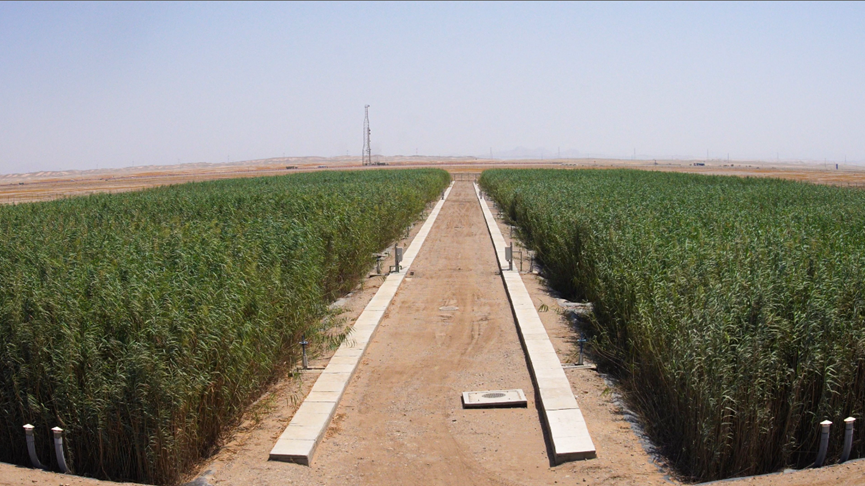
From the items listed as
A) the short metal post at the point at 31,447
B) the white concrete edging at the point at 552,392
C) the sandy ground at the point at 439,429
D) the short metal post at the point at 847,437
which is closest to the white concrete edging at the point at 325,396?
the sandy ground at the point at 439,429

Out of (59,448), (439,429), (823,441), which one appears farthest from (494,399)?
(59,448)

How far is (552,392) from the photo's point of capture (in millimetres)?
8406

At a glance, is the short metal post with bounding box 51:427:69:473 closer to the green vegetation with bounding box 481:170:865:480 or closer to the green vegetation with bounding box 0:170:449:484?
the green vegetation with bounding box 0:170:449:484

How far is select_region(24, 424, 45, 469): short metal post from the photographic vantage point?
20.6 feet

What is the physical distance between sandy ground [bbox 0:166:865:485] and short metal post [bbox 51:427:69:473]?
0.14m

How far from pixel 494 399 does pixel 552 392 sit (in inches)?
28.4

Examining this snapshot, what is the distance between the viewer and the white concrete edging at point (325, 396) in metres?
6.88

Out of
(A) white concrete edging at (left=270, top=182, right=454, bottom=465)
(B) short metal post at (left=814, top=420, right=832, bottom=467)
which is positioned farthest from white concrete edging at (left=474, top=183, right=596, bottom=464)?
(A) white concrete edging at (left=270, top=182, right=454, bottom=465)

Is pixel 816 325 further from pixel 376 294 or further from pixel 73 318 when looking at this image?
pixel 376 294

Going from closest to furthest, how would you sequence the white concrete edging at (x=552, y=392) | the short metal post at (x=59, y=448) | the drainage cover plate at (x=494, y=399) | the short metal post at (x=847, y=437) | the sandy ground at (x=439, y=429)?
the short metal post at (x=59, y=448), the short metal post at (x=847, y=437), the sandy ground at (x=439, y=429), the white concrete edging at (x=552, y=392), the drainage cover plate at (x=494, y=399)

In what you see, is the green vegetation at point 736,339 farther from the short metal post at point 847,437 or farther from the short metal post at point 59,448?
the short metal post at point 59,448

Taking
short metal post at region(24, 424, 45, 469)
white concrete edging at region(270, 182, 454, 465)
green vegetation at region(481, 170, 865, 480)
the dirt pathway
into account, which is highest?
green vegetation at region(481, 170, 865, 480)

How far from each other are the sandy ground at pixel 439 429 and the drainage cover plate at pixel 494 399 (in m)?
0.13

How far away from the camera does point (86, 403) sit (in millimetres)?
6242
